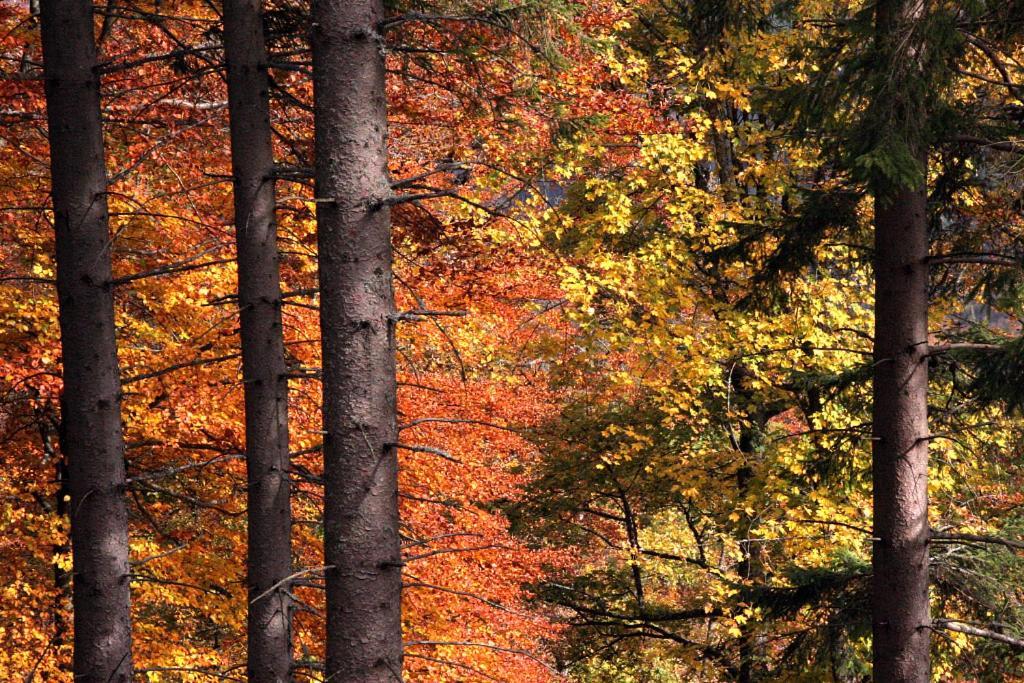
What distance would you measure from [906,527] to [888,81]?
326 cm

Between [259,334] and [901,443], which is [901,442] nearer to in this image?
[901,443]

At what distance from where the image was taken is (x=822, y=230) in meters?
8.62

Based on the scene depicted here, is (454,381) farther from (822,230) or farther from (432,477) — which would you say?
(822,230)

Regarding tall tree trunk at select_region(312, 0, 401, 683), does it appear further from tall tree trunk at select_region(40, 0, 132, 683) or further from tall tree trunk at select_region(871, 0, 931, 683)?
tall tree trunk at select_region(871, 0, 931, 683)

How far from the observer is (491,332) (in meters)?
14.3

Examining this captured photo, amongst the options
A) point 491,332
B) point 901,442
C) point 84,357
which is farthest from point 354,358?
point 491,332

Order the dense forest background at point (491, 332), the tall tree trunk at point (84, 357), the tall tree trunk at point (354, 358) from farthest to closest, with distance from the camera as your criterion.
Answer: the tall tree trunk at point (84, 357)
the dense forest background at point (491, 332)
the tall tree trunk at point (354, 358)

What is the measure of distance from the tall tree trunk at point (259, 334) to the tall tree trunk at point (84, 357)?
89cm

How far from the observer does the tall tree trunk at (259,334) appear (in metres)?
6.83

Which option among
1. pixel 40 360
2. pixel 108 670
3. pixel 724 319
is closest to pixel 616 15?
pixel 724 319

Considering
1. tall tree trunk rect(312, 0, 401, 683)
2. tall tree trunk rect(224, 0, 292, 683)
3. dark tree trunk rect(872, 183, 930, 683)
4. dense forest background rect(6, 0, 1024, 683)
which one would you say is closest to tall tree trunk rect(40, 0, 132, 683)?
dense forest background rect(6, 0, 1024, 683)

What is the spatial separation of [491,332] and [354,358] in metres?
9.97

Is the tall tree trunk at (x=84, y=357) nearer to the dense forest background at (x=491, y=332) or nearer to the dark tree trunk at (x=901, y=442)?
the dense forest background at (x=491, y=332)

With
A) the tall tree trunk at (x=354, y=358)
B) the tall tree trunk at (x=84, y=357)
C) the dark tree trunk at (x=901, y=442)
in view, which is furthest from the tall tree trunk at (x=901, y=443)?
the tall tree trunk at (x=84, y=357)
